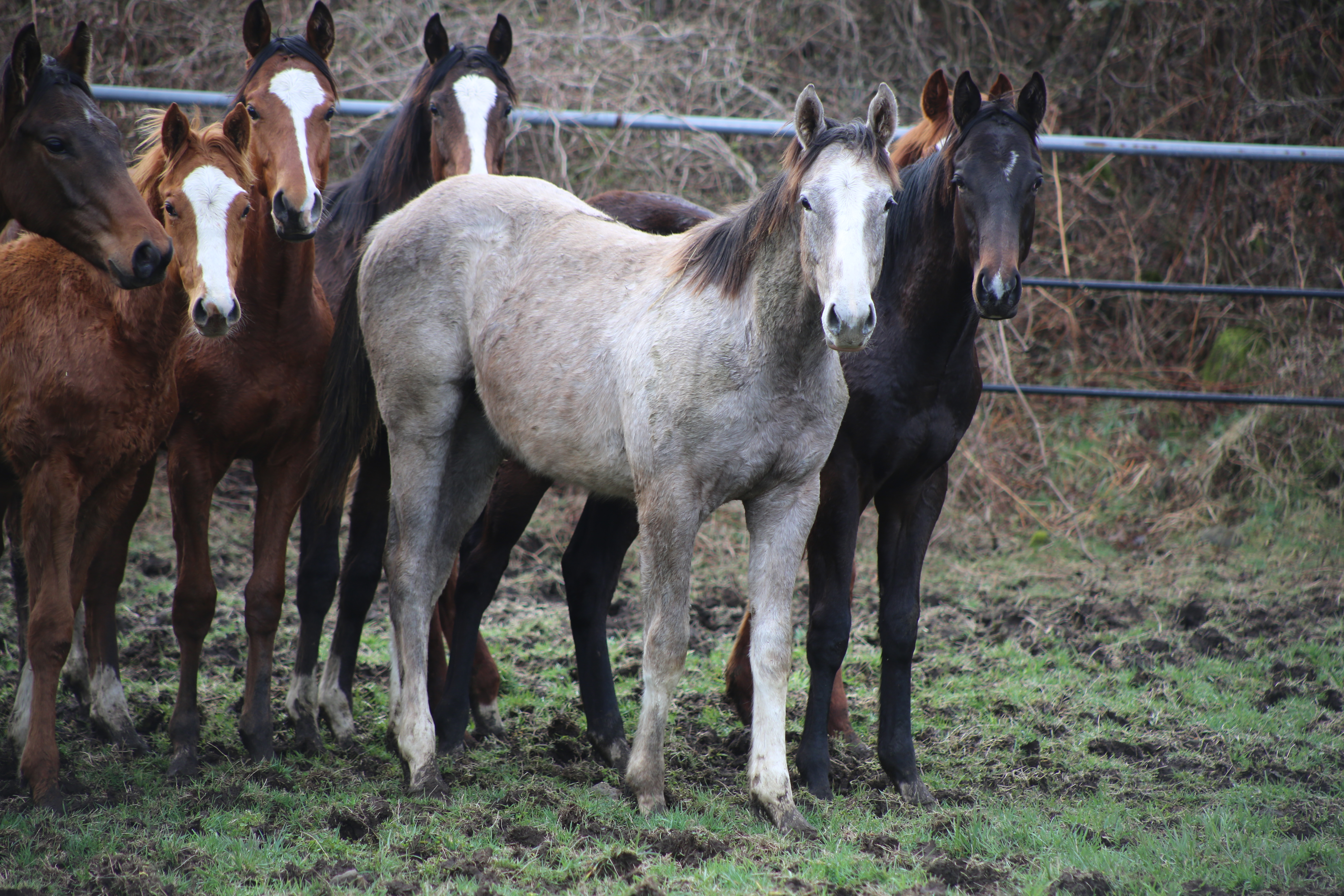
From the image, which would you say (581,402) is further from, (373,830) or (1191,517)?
(1191,517)

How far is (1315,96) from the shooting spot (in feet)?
27.5

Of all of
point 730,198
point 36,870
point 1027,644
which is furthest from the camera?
point 730,198

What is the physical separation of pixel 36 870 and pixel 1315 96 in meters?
9.38

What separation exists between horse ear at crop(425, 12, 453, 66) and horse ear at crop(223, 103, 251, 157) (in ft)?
5.19

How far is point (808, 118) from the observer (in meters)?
3.29

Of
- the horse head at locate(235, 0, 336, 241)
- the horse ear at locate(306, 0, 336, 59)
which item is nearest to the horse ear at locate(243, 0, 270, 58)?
the horse head at locate(235, 0, 336, 241)

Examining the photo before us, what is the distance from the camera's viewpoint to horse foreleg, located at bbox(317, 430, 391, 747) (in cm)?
433

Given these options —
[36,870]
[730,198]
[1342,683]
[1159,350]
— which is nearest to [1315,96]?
[1159,350]

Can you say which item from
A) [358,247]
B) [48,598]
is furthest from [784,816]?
[358,247]

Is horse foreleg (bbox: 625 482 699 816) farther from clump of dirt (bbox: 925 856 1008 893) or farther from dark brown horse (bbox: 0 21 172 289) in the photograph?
dark brown horse (bbox: 0 21 172 289)

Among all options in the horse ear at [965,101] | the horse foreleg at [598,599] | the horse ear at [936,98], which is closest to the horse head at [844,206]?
the horse ear at [965,101]

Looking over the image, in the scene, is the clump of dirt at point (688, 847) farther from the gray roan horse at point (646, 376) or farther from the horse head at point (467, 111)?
the horse head at point (467, 111)

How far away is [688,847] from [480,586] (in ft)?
4.93

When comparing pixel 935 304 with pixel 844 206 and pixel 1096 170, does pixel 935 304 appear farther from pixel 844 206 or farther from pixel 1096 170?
pixel 1096 170
